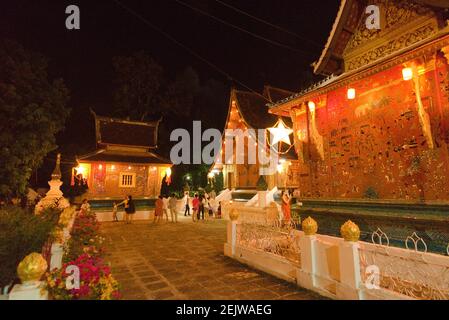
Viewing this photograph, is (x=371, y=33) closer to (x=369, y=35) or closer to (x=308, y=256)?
(x=369, y=35)

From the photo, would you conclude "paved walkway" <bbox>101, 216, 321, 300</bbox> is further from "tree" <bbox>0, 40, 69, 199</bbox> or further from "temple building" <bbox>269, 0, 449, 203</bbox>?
"tree" <bbox>0, 40, 69, 199</bbox>

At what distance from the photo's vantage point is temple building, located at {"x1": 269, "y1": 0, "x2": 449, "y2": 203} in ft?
20.0

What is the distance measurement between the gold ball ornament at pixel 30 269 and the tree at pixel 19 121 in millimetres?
16851

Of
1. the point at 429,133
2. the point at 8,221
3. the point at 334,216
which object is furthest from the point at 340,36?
the point at 8,221

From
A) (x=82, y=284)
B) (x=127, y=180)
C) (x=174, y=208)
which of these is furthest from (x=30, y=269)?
(x=127, y=180)

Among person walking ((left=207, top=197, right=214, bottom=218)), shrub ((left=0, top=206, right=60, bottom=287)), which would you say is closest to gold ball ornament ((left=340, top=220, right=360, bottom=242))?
shrub ((left=0, top=206, right=60, bottom=287))

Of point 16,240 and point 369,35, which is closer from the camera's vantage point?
point 16,240

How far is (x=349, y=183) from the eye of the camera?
26.1 feet

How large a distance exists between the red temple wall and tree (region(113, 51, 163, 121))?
2929 centimetres

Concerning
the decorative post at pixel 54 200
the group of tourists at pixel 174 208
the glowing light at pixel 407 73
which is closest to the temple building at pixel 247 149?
the group of tourists at pixel 174 208

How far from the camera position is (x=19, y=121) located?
16.4 m

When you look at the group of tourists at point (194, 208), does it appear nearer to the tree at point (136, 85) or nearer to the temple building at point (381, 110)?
the temple building at point (381, 110)

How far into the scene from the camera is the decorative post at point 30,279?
266 cm

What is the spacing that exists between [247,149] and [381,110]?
14.6 meters
